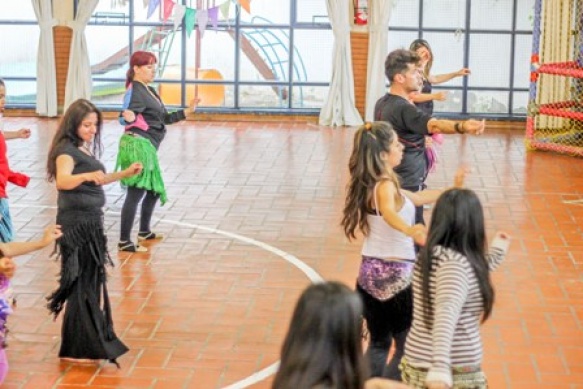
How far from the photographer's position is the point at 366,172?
6.36 m

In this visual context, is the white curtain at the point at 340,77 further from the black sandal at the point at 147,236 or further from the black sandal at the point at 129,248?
the black sandal at the point at 129,248

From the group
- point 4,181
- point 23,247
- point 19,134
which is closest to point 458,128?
point 23,247

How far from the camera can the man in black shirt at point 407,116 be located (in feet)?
25.1

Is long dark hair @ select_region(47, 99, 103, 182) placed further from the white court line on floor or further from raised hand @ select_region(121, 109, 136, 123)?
raised hand @ select_region(121, 109, 136, 123)

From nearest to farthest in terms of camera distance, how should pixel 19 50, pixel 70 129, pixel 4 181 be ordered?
pixel 70 129 < pixel 4 181 < pixel 19 50

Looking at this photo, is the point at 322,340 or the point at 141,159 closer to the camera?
the point at 322,340

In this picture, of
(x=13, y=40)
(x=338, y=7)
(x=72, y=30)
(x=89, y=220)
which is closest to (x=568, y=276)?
(x=89, y=220)

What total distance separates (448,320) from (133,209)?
5118mm

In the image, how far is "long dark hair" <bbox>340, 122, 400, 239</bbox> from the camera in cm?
634

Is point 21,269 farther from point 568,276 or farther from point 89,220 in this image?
point 568,276

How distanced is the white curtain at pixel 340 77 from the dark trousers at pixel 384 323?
34.2 feet

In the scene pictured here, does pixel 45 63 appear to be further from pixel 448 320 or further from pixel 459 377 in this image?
pixel 448 320

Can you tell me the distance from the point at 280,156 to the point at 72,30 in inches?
170

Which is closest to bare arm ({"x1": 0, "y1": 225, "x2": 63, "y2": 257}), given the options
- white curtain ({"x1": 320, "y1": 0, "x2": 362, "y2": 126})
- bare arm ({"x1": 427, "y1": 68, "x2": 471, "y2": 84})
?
bare arm ({"x1": 427, "y1": 68, "x2": 471, "y2": 84})
